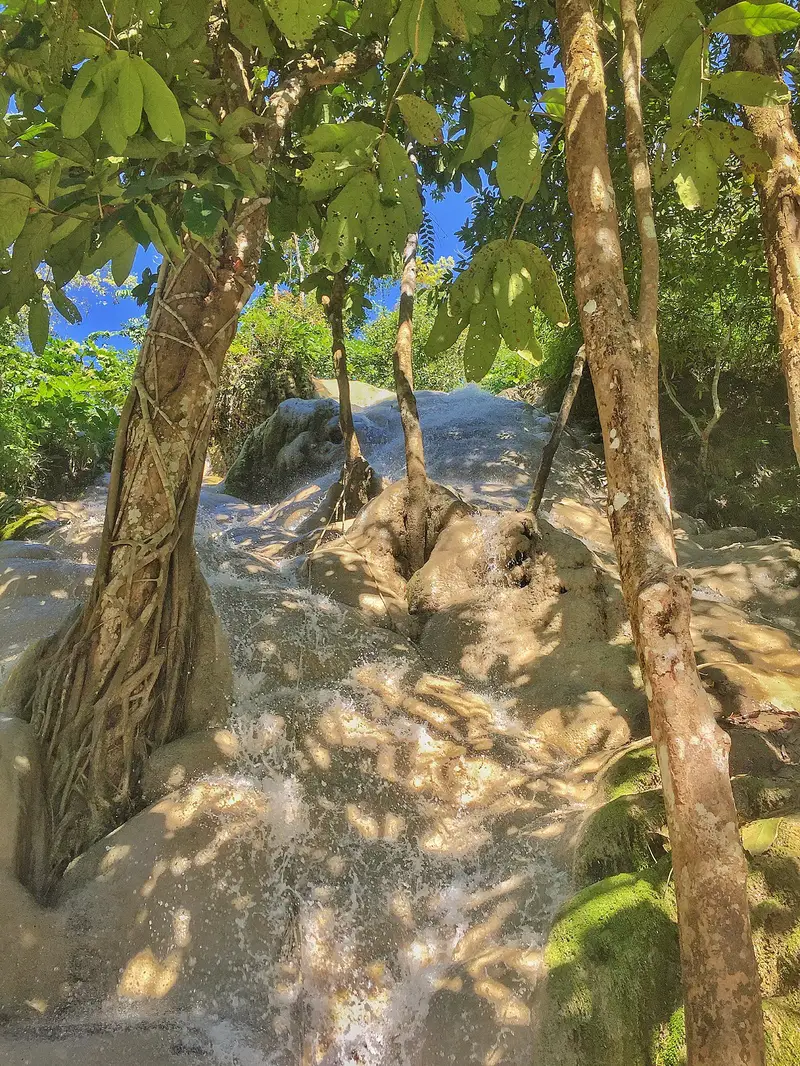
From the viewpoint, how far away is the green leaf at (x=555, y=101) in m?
2.34

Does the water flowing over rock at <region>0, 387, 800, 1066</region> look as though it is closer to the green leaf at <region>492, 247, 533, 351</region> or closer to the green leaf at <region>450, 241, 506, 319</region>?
the green leaf at <region>492, 247, 533, 351</region>

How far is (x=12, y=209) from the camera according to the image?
2025mm

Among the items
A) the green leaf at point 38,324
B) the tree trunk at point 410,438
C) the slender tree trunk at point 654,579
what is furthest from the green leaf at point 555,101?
the tree trunk at point 410,438

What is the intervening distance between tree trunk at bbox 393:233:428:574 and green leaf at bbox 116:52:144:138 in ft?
13.8

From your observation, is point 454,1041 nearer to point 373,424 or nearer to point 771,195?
point 771,195

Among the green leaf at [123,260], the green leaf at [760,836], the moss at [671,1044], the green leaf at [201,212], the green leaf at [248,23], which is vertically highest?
the green leaf at [248,23]

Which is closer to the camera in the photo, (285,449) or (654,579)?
(654,579)

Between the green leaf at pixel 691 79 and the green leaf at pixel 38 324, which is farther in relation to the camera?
the green leaf at pixel 38 324

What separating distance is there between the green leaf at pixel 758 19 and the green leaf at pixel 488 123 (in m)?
0.56

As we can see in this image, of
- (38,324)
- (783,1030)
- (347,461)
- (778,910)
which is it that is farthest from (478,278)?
(347,461)

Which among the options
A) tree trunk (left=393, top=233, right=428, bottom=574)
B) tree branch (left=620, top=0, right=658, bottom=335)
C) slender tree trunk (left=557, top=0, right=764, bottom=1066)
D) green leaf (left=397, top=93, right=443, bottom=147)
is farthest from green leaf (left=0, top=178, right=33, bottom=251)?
tree trunk (left=393, top=233, right=428, bottom=574)

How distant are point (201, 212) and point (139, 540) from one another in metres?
1.74

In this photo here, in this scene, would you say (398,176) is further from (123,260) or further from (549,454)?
(549,454)

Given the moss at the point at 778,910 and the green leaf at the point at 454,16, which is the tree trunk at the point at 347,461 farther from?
the moss at the point at 778,910
